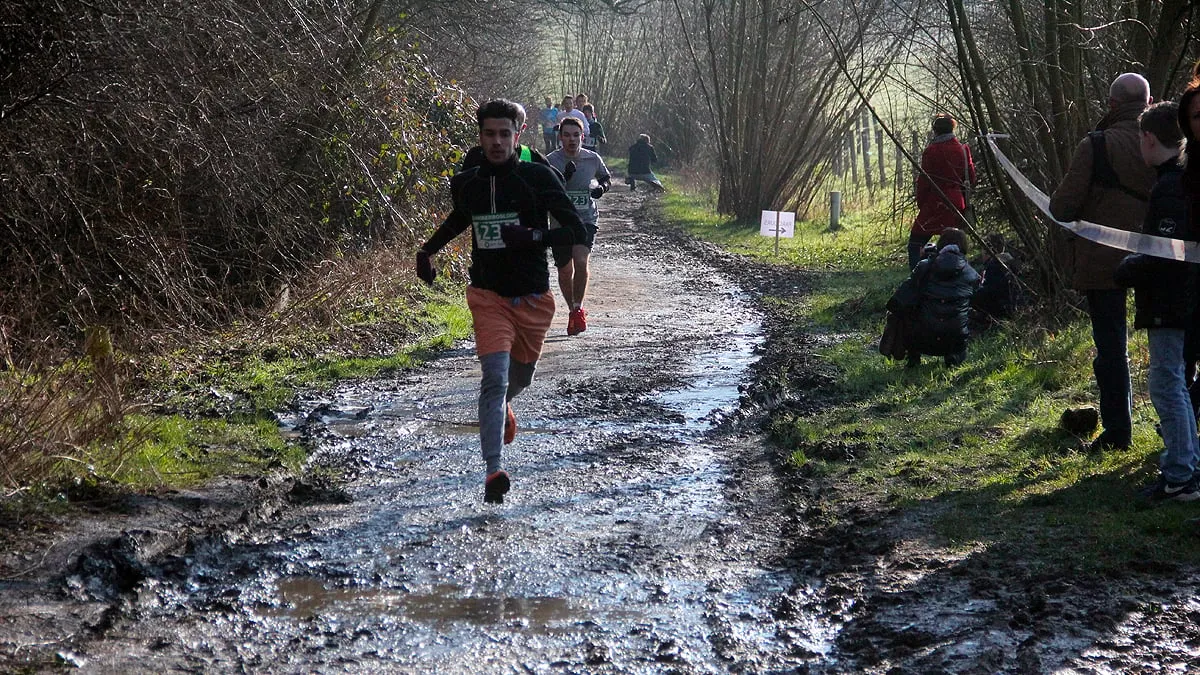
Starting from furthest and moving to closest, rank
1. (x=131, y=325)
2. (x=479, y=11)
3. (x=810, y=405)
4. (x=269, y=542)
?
(x=479, y=11) < (x=131, y=325) < (x=810, y=405) < (x=269, y=542)

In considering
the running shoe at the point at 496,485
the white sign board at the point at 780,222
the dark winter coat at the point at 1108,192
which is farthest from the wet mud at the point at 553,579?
the white sign board at the point at 780,222

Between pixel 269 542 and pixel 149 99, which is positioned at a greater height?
pixel 149 99

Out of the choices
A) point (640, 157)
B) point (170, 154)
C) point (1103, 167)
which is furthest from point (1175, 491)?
point (640, 157)

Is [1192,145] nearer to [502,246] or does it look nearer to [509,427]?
[502,246]

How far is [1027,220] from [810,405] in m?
2.87

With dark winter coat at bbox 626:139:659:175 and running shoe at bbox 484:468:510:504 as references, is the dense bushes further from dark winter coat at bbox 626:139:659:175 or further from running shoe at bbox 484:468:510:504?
dark winter coat at bbox 626:139:659:175

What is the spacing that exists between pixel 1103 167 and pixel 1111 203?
19 cm

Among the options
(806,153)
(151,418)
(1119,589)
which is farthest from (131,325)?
(806,153)

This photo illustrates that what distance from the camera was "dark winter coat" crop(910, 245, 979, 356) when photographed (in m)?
9.87

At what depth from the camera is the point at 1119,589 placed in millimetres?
4969

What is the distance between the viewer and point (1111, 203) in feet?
22.6

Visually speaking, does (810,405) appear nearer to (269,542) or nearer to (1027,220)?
(1027,220)

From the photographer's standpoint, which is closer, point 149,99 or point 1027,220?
point 149,99

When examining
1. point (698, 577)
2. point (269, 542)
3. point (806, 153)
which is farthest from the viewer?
point (806, 153)
